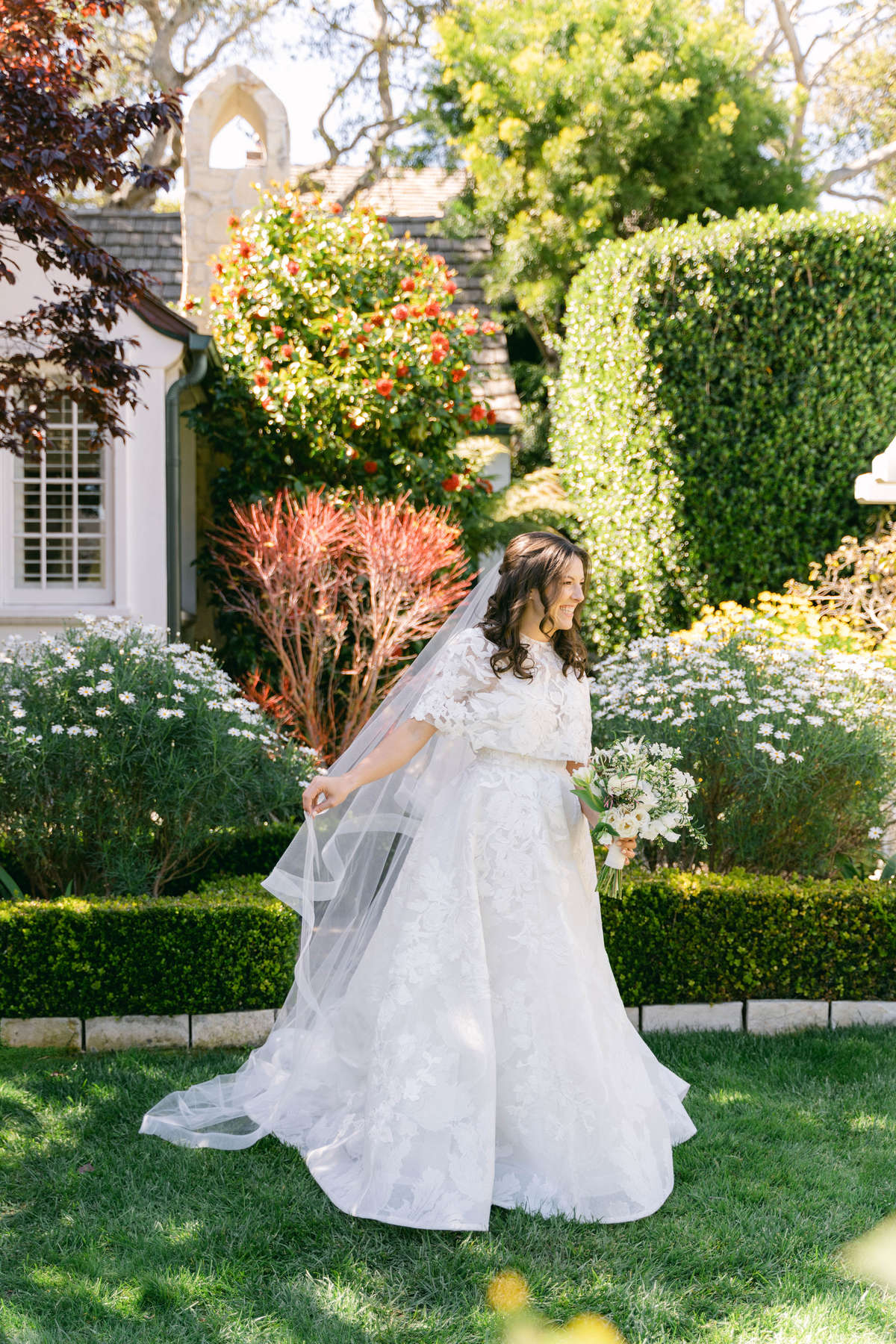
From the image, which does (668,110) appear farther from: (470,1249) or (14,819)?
(470,1249)

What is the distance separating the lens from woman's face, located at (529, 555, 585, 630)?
354cm

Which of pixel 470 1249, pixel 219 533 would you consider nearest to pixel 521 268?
pixel 219 533

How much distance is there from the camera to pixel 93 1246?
316 cm

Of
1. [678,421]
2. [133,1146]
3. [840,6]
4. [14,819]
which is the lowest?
[133,1146]

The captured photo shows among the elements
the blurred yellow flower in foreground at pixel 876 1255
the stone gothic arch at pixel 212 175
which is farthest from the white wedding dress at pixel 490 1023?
the stone gothic arch at pixel 212 175

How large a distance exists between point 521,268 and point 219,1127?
10986 millimetres

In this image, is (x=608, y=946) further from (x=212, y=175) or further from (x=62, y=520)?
(x=212, y=175)

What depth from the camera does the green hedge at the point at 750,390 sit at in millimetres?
9383

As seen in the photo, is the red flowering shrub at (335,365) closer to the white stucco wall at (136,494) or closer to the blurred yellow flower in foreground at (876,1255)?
the white stucco wall at (136,494)

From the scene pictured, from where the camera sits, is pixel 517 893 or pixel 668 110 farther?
pixel 668 110

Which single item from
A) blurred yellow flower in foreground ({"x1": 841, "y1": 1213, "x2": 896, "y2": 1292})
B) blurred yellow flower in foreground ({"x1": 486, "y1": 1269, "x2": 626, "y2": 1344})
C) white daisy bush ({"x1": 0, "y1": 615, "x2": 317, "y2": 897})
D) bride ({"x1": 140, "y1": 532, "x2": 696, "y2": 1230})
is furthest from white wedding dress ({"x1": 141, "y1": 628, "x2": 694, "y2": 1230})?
Answer: white daisy bush ({"x1": 0, "y1": 615, "x2": 317, "y2": 897})

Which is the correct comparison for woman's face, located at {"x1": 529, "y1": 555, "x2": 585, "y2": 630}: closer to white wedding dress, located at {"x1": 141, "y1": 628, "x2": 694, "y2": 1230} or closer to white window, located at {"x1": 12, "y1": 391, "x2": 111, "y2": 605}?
white wedding dress, located at {"x1": 141, "y1": 628, "x2": 694, "y2": 1230}

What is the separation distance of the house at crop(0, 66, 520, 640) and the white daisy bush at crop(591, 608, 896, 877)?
4.02 metres

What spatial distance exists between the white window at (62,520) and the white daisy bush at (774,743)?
508cm
